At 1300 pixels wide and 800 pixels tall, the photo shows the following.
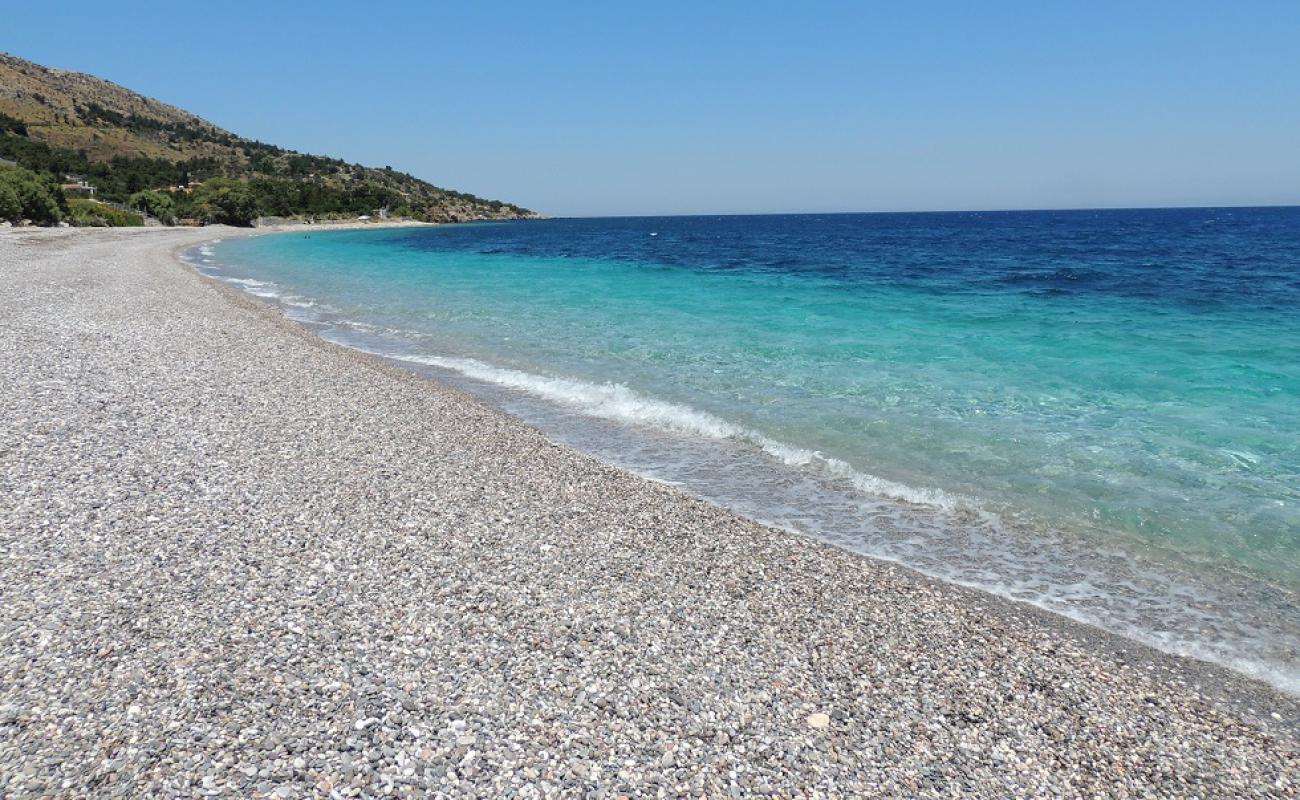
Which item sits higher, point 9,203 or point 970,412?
point 9,203

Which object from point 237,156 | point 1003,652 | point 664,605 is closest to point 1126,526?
point 1003,652

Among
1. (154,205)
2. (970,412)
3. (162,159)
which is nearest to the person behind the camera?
(970,412)

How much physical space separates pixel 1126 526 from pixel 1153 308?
845 inches

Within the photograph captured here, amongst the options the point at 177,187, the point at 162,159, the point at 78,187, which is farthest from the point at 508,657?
the point at 162,159

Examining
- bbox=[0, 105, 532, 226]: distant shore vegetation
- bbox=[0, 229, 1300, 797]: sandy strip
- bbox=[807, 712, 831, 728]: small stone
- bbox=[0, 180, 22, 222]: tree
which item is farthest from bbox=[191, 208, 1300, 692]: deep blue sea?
bbox=[0, 105, 532, 226]: distant shore vegetation

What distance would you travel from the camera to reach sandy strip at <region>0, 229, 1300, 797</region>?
162 inches

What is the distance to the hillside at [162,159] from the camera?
92.7 m

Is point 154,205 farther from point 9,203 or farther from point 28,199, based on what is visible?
point 9,203

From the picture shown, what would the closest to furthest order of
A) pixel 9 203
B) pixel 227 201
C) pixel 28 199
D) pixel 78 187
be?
pixel 9 203 → pixel 28 199 → pixel 78 187 → pixel 227 201

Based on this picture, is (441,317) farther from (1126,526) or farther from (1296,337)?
(1296,337)

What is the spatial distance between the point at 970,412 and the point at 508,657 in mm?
10422

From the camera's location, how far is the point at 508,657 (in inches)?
200

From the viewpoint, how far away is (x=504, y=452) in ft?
32.7

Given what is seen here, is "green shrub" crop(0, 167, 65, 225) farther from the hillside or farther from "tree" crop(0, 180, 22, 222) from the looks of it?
the hillside
